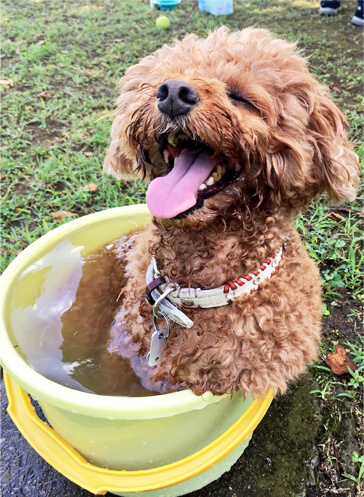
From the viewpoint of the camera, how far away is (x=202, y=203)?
1.35 meters

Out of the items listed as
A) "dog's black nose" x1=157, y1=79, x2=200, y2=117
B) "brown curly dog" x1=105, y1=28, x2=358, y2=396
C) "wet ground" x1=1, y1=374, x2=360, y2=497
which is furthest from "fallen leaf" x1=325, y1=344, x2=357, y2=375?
"dog's black nose" x1=157, y1=79, x2=200, y2=117

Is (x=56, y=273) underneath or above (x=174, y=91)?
underneath

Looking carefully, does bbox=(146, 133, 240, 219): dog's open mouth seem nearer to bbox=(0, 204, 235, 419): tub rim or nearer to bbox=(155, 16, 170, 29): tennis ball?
bbox=(0, 204, 235, 419): tub rim

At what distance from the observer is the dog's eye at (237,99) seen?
1.34m

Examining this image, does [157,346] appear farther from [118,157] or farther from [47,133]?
[47,133]

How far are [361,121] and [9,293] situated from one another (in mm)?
3222

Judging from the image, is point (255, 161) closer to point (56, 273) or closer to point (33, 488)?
point (56, 273)

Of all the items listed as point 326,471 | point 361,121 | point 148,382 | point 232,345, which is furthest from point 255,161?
point 361,121

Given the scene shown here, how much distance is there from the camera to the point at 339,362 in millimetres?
2139

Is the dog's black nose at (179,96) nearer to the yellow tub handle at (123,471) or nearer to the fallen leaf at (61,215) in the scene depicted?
the yellow tub handle at (123,471)

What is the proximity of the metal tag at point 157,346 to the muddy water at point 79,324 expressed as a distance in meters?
0.18

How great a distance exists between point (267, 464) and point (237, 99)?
1.56 metres

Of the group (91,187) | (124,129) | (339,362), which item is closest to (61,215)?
(91,187)

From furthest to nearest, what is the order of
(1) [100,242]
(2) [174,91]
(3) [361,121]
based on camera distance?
(3) [361,121]
(1) [100,242]
(2) [174,91]
